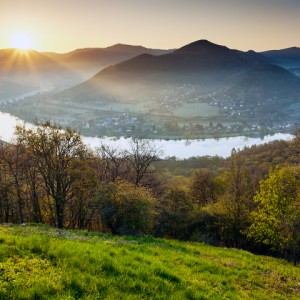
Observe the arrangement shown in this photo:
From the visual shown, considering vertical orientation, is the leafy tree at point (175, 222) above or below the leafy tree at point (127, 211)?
below

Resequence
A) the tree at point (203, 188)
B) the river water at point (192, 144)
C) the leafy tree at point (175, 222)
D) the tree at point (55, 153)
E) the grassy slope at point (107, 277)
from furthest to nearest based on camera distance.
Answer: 1. the river water at point (192, 144)
2. the tree at point (203, 188)
3. the leafy tree at point (175, 222)
4. the tree at point (55, 153)
5. the grassy slope at point (107, 277)

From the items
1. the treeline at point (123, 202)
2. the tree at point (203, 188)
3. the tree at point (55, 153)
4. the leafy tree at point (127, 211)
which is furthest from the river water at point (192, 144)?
the leafy tree at point (127, 211)

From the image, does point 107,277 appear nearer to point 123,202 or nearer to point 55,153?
point 123,202

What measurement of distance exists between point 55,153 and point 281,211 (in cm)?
1956

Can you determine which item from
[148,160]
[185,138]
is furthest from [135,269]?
[185,138]

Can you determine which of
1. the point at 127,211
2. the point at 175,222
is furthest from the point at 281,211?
the point at 127,211

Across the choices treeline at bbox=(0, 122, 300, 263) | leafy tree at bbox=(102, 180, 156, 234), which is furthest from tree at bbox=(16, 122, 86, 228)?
leafy tree at bbox=(102, 180, 156, 234)

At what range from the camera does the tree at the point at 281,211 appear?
74.4 feet

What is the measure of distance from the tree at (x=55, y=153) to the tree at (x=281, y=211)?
16.6 m

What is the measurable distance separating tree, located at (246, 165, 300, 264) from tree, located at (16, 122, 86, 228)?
16.6 m

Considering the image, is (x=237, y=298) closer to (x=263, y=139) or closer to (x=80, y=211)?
(x=80, y=211)

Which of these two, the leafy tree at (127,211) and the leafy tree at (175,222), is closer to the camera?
the leafy tree at (127,211)

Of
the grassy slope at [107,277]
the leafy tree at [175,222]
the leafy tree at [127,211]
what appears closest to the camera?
the grassy slope at [107,277]

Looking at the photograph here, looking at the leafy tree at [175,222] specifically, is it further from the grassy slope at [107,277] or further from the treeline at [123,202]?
the grassy slope at [107,277]
